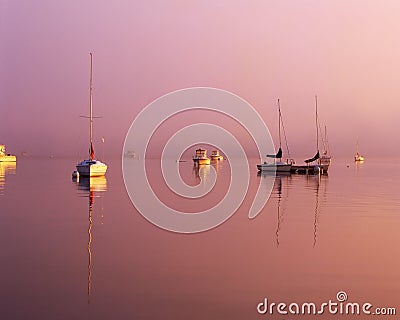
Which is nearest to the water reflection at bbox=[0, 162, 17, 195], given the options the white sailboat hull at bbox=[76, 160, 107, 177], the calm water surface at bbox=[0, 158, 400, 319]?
the white sailboat hull at bbox=[76, 160, 107, 177]

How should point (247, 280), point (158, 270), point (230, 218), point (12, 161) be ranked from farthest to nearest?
point (12, 161)
point (230, 218)
point (158, 270)
point (247, 280)

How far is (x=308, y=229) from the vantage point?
73.3 ft

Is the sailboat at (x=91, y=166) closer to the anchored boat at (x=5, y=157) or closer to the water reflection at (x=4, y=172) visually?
the water reflection at (x=4, y=172)

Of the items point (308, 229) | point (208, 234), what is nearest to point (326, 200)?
point (308, 229)

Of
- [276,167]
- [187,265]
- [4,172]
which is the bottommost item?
[187,265]

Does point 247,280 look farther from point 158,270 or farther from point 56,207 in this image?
point 56,207

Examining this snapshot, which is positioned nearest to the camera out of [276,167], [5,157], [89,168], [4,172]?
[89,168]

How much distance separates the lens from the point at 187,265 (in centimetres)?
1511

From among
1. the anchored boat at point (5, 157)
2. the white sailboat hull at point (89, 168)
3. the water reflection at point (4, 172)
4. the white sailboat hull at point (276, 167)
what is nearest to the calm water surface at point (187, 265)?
the water reflection at point (4, 172)

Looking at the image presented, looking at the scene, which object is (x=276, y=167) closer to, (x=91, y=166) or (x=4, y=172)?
(x=91, y=166)

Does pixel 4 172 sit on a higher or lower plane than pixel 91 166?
lower

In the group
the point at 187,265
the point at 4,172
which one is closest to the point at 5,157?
the point at 4,172

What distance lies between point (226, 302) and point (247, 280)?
2.14 m

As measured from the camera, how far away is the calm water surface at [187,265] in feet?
36.3
